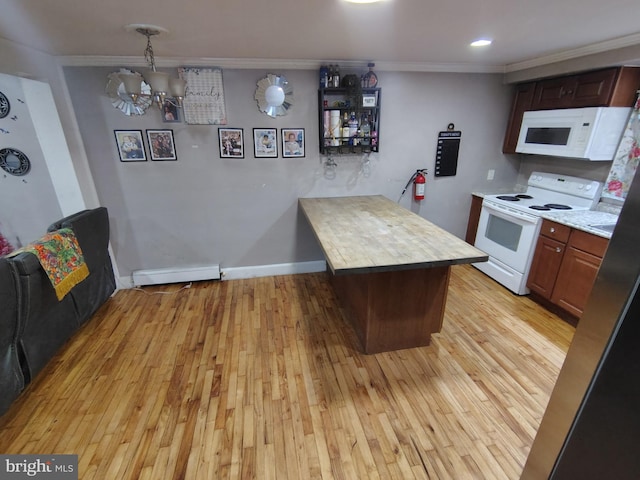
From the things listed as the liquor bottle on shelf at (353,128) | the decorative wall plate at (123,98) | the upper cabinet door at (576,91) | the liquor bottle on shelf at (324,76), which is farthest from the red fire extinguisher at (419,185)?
the decorative wall plate at (123,98)

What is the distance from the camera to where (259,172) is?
3.11 meters

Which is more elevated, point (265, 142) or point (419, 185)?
point (265, 142)

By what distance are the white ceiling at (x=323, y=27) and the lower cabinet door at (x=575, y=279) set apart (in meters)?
1.57

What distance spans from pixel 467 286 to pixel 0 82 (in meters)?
4.43

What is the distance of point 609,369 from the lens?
62cm

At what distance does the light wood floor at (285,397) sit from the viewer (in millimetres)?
1540

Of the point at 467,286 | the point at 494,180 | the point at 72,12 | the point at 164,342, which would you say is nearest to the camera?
the point at 72,12

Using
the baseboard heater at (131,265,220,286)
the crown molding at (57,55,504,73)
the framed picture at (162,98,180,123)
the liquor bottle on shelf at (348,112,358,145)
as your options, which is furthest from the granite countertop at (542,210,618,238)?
the framed picture at (162,98,180,123)

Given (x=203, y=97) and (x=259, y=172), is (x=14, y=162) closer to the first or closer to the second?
(x=203, y=97)

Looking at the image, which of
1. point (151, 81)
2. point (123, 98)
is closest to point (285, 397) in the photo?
point (151, 81)

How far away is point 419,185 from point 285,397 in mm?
2555

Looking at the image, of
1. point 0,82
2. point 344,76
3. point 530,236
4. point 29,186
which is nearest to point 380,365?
point 530,236

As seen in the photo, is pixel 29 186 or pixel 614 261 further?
pixel 29 186

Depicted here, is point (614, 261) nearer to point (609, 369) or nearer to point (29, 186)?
point (609, 369)
